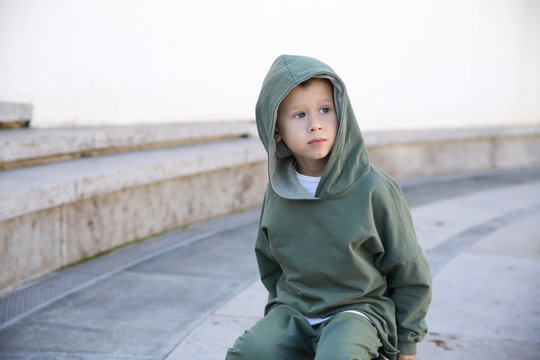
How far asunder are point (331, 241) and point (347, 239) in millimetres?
54

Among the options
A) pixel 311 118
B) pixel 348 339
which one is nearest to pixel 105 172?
pixel 311 118

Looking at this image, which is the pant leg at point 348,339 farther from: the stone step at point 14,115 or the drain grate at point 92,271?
the stone step at point 14,115

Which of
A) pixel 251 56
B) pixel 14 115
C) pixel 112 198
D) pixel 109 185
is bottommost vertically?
pixel 112 198

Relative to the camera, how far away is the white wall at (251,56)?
16.5 ft

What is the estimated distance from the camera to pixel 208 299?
3.62 metres

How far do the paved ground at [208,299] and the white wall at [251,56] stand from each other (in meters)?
1.19

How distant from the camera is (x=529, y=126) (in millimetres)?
8703

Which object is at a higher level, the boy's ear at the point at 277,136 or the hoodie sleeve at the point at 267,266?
the boy's ear at the point at 277,136

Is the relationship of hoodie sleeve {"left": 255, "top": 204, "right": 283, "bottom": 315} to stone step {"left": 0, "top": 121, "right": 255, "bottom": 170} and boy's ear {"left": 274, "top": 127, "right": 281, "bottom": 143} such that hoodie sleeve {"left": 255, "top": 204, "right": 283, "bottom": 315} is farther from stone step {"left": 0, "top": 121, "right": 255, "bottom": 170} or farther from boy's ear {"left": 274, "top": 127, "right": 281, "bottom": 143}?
stone step {"left": 0, "top": 121, "right": 255, "bottom": 170}

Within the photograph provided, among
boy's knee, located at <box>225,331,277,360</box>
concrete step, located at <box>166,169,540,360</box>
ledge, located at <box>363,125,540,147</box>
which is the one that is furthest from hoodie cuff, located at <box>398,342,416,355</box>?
ledge, located at <box>363,125,540,147</box>

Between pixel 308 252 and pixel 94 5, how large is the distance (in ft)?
11.5

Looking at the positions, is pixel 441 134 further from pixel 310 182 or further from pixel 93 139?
pixel 310 182

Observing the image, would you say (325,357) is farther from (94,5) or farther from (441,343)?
(94,5)

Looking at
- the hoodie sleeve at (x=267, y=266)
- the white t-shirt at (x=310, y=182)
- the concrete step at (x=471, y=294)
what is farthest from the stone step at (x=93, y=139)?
the white t-shirt at (x=310, y=182)
